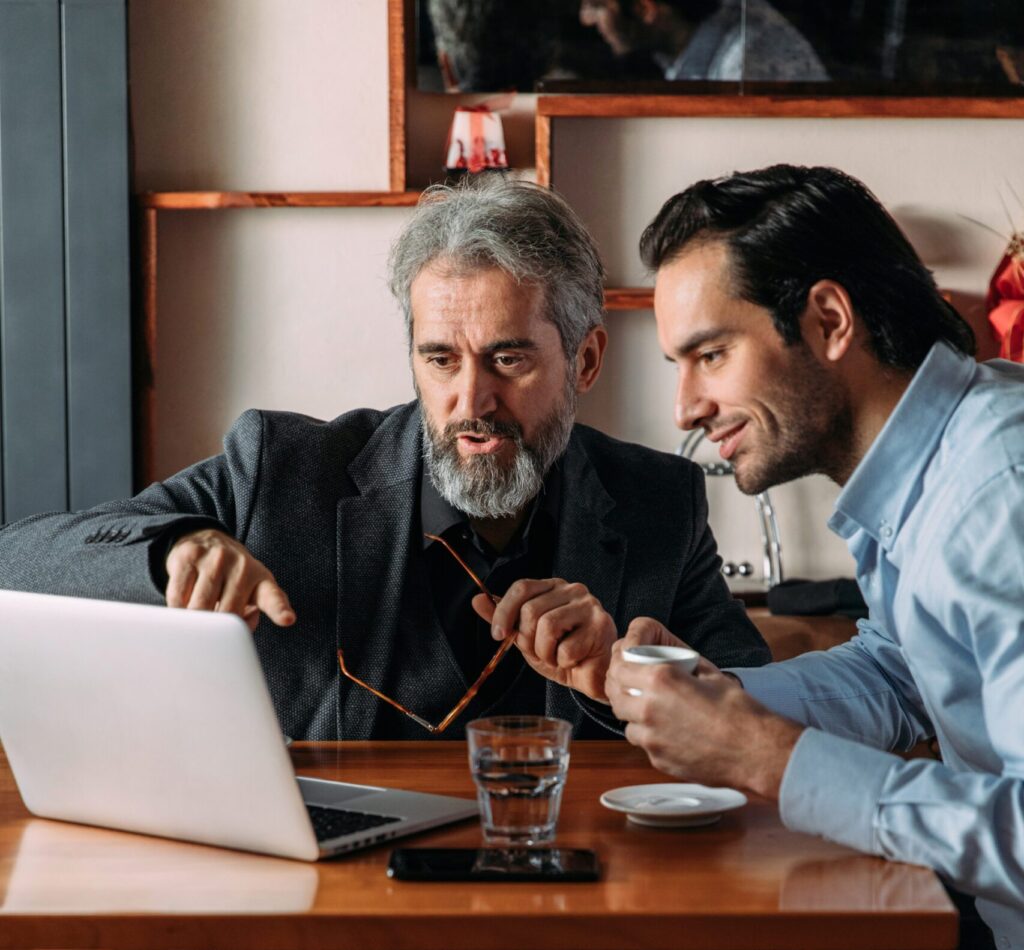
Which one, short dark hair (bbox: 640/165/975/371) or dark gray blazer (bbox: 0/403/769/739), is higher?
short dark hair (bbox: 640/165/975/371)

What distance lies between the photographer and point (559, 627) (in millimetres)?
1449

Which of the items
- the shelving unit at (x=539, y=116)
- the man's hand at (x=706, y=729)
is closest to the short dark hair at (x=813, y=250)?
the man's hand at (x=706, y=729)

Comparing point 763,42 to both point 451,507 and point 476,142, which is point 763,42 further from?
point 451,507

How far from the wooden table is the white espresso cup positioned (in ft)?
0.46

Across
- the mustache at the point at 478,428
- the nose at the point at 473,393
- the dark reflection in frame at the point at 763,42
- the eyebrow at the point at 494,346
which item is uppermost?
the dark reflection in frame at the point at 763,42

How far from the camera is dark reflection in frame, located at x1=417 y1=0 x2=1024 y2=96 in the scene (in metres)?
3.20

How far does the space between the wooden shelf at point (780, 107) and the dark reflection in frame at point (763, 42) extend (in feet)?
0.18

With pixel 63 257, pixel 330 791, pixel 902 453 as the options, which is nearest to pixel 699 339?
pixel 902 453

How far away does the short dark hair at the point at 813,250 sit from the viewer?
1442 millimetres

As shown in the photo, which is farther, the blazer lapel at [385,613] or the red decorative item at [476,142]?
the red decorative item at [476,142]

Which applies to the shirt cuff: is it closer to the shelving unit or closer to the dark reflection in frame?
the shelving unit

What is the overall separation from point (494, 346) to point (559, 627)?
55cm

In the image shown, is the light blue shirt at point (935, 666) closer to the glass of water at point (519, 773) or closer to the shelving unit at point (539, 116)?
the glass of water at point (519, 773)

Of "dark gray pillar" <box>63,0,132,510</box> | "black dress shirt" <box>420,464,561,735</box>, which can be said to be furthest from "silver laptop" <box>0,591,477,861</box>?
"dark gray pillar" <box>63,0,132,510</box>
